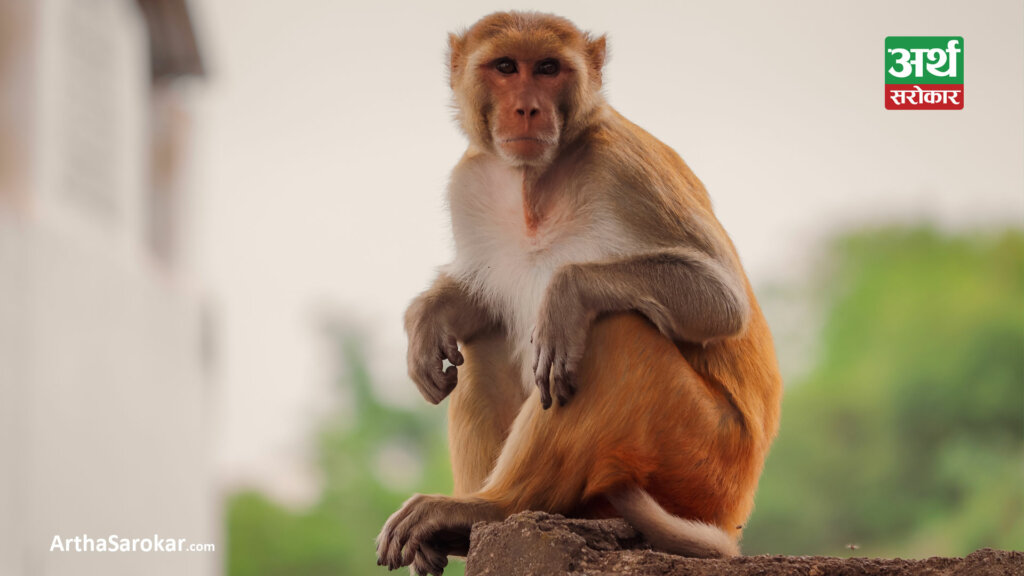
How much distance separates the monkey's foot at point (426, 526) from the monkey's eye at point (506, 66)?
117cm

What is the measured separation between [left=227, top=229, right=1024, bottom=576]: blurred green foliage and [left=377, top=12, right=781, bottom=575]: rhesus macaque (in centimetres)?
1934

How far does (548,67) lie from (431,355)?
0.90 metres

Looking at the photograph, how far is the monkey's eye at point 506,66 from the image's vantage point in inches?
124

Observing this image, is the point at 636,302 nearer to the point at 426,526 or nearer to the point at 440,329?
the point at 440,329

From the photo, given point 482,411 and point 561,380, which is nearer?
point 561,380

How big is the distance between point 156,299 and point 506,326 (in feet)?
30.7

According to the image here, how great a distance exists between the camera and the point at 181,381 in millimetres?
13094

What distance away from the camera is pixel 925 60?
5406 millimetres

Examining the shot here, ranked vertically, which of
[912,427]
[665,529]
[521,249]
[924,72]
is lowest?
[912,427]

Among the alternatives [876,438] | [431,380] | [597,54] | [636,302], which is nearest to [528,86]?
[597,54]

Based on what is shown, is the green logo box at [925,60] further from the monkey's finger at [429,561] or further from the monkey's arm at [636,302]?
the monkey's finger at [429,561]

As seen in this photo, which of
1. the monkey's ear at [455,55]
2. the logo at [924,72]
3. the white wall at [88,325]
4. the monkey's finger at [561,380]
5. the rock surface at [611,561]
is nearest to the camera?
the rock surface at [611,561]

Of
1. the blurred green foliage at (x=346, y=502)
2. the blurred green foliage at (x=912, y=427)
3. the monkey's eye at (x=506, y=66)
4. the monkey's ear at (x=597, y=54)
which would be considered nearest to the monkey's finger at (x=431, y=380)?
the monkey's eye at (x=506, y=66)

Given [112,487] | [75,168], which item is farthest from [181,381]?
[75,168]
